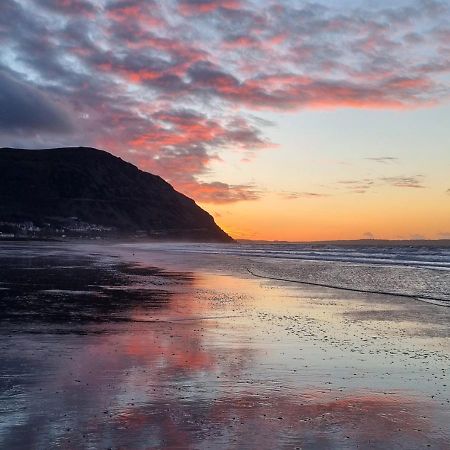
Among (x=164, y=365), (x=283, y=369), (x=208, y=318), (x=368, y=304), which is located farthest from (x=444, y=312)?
(x=164, y=365)

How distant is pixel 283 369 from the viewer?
10023 millimetres

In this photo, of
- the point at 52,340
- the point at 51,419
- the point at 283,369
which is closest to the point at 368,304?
the point at 283,369

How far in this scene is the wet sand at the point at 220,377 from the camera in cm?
657

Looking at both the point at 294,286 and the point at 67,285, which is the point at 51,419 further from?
the point at 294,286

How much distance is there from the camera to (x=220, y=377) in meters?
9.30

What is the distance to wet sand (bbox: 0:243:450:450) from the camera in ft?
21.6

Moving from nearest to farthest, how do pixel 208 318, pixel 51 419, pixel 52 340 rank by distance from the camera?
pixel 51 419 → pixel 52 340 → pixel 208 318

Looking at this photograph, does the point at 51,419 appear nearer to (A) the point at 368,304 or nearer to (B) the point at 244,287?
(A) the point at 368,304

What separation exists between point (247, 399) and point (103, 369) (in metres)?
3.03

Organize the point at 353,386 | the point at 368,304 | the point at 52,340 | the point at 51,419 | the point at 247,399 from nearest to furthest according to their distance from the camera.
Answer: the point at 51,419 → the point at 247,399 → the point at 353,386 → the point at 52,340 → the point at 368,304

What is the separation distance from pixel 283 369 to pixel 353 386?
151 centimetres

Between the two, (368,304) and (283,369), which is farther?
(368,304)

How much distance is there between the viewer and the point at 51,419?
688 cm

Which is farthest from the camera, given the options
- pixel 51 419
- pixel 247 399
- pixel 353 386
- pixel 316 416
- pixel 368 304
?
pixel 368 304
